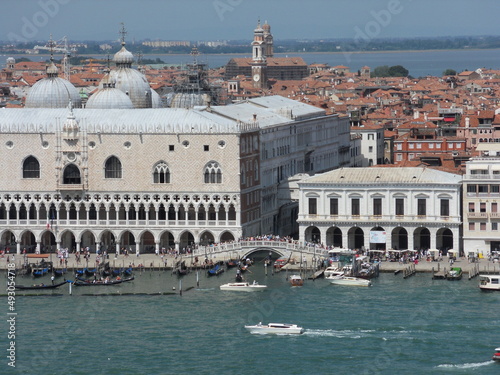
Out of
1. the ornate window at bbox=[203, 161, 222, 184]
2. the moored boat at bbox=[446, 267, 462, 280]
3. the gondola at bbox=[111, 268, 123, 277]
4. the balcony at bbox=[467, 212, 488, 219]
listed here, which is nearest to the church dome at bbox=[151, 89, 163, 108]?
the ornate window at bbox=[203, 161, 222, 184]

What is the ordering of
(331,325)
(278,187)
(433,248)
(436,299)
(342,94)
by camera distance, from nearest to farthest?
(331,325), (436,299), (433,248), (278,187), (342,94)

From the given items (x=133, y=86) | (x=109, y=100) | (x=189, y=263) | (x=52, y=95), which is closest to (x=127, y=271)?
(x=189, y=263)

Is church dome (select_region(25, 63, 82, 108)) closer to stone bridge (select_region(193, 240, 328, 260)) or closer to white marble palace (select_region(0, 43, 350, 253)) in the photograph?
white marble palace (select_region(0, 43, 350, 253))

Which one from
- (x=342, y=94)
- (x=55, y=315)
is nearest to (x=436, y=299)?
(x=55, y=315)

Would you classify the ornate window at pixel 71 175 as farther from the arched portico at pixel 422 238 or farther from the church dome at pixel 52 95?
the arched portico at pixel 422 238

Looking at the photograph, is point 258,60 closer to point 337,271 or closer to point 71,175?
point 71,175

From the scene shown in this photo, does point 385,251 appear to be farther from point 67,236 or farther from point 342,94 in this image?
point 342,94
